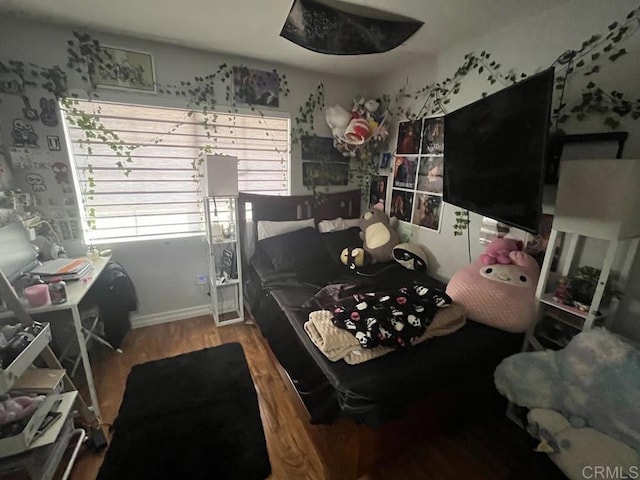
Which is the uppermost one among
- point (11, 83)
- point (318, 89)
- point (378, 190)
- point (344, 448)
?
point (318, 89)

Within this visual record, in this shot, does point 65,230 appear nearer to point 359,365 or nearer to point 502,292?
point 359,365

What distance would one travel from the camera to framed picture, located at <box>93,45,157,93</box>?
202 centimetres

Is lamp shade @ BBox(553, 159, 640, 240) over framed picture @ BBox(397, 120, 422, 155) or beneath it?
beneath

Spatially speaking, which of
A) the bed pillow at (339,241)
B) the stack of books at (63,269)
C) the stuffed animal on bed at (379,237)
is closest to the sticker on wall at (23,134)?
the stack of books at (63,269)

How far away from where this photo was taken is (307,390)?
4.62 ft

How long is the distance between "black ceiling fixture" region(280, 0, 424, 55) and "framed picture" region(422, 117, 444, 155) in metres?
0.65

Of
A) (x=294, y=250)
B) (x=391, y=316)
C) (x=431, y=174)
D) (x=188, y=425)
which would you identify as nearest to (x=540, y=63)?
(x=431, y=174)

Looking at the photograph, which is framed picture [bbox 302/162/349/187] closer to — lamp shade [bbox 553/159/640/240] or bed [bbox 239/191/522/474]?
bed [bbox 239/191/522/474]

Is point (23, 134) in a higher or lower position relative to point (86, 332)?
higher

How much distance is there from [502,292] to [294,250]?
157 cm

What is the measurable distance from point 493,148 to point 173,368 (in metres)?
2.50

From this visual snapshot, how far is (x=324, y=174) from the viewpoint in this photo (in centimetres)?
295

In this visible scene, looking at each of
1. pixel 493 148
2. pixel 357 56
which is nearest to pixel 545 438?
pixel 493 148

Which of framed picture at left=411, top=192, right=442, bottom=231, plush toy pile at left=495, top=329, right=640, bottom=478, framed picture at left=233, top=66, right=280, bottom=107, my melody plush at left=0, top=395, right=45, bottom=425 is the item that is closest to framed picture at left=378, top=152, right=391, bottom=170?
framed picture at left=411, top=192, right=442, bottom=231
